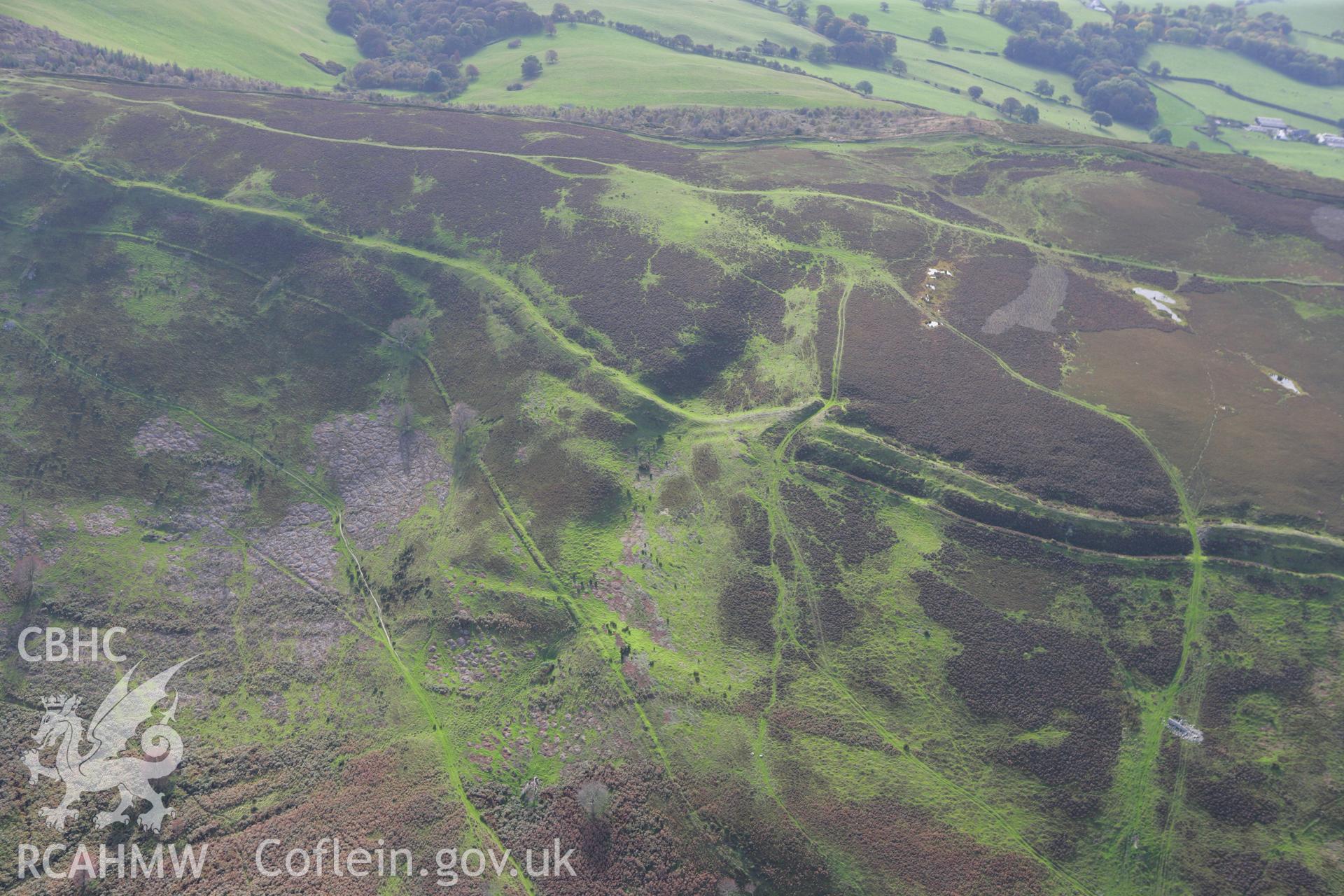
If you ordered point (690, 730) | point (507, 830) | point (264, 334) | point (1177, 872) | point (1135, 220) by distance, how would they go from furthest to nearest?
point (1135, 220)
point (264, 334)
point (690, 730)
point (507, 830)
point (1177, 872)

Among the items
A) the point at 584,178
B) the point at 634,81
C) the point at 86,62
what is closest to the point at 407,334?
the point at 584,178

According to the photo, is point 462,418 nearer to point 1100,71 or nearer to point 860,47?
point 860,47

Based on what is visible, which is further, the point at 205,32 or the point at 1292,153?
the point at 1292,153

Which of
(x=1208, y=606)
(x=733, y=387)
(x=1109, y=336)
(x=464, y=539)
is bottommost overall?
(x=464, y=539)

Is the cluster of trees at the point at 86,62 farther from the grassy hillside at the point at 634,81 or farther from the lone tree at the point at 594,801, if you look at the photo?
the lone tree at the point at 594,801

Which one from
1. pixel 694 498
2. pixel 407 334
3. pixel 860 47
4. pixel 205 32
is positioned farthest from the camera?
pixel 860 47

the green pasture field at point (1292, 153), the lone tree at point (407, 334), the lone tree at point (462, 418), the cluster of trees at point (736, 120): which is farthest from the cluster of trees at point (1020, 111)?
the lone tree at point (462, 418)

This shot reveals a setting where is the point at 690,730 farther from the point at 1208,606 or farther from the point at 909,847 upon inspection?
the point at 1208,606

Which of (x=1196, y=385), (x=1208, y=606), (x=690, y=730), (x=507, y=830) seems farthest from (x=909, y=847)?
(x=1196, y=385)
